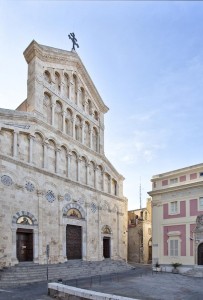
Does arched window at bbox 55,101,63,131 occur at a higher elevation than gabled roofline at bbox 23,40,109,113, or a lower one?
lower

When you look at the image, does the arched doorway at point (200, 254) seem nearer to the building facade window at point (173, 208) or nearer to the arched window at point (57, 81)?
the building facade window at point (173, 208)

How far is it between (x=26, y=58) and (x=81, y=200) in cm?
1574

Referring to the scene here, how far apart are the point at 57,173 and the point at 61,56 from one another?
507 inches

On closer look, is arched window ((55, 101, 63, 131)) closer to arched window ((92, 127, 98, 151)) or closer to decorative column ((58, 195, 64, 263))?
arched window ((92, 127, 98, 151))

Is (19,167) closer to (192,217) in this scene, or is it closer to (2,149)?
(2,149)

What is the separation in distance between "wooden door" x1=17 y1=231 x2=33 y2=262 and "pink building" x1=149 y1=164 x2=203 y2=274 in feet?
50.9

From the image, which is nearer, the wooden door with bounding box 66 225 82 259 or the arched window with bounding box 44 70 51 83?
the wooden door with bounding box 66 225 82 259

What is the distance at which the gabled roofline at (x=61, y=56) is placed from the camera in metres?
31.2

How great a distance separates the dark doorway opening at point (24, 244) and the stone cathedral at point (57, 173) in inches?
3.1

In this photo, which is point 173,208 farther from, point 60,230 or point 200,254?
point 60,230

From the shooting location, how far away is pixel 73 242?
31797mm

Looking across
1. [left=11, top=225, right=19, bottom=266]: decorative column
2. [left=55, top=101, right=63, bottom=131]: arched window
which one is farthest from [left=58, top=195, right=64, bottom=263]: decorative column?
[left=55, top=101, right=63, bottom=131]: arched window

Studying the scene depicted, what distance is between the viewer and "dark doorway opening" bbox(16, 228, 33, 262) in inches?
1022

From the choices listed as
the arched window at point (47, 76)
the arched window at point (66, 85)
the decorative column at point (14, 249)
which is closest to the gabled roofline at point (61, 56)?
the arched window at point (47, 76)
